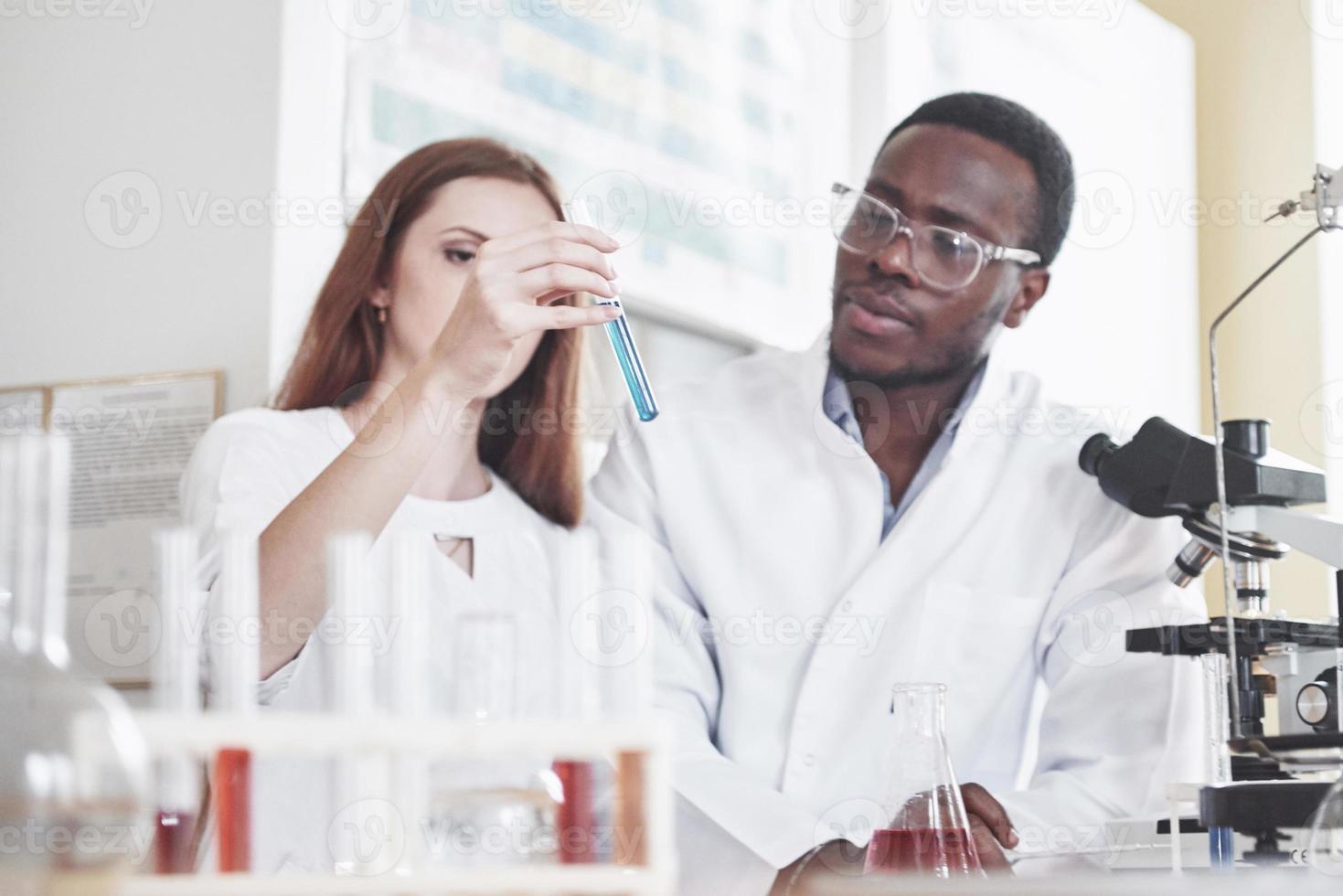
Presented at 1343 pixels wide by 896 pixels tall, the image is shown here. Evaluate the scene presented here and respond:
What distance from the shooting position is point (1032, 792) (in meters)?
1.57

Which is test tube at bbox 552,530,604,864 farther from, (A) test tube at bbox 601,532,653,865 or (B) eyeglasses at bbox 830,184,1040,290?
(B) eyeglasses at bbox 830,184,1040,290

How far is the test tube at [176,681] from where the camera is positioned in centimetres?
65

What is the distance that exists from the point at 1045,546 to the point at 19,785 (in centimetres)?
147

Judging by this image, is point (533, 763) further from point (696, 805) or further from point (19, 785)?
point (696, 805)

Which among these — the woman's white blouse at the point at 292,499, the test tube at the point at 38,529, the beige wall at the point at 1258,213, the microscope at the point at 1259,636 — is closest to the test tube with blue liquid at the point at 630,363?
the woman's white blouse at the point at 292,499

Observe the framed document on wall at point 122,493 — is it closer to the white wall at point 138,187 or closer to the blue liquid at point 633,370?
the white wall at point 138,187

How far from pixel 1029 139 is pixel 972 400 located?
0.38 metres

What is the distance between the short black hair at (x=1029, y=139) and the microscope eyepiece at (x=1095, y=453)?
1.30 feet

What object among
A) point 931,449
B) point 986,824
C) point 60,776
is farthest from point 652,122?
point 60,776

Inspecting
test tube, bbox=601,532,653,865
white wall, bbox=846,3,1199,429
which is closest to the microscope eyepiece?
test tube, bbox=601,532,653,865

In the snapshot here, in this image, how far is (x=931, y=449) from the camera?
1.97 metres

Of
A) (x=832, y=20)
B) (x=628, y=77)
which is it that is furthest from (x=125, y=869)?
(x=832, y=20)

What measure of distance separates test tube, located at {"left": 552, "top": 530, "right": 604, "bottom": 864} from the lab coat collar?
1.26 metres

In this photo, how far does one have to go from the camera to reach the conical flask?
1178 millimetres
